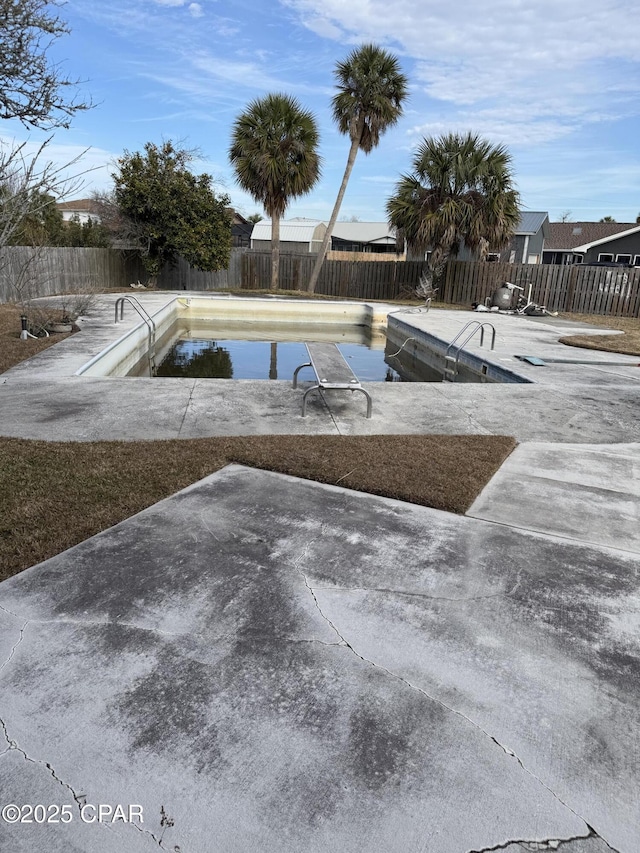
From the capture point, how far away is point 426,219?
19.8 metres

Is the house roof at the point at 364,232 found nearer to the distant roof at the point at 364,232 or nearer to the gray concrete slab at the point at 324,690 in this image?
the distant roof at the point at 364,232

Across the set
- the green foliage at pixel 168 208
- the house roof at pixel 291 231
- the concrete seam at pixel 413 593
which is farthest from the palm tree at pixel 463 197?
the house roof at pixel 291 231

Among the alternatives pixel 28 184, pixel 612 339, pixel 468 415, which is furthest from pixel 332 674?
pixel 612 339

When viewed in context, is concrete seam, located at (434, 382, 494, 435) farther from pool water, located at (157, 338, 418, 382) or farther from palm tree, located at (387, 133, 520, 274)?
palm tree, located at (387, 133, 520, 274)

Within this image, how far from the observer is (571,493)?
413cm

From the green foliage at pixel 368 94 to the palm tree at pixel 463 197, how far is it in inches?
108

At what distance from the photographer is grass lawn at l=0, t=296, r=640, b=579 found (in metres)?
3.39

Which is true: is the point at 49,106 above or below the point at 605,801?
above

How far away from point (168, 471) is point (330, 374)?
255 cm

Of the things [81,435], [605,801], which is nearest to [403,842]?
[605,801]

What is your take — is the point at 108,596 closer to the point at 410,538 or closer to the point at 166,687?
the point at 166,687

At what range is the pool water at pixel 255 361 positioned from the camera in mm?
9930

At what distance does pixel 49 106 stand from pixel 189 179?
52.3ft

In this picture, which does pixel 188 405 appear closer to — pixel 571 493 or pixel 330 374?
pixel 330 374
